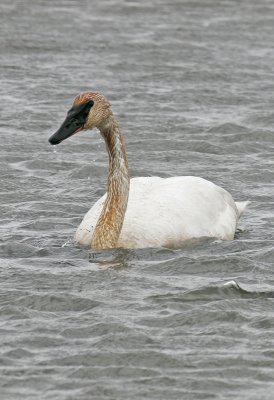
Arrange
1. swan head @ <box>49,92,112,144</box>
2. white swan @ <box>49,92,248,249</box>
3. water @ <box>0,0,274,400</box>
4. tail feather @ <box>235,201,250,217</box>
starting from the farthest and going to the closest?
1. tail feather @ <box>235,201,250,217</box>
2. white swan @ <box>49,92,248,249</box>
3. swan head @ <box>49,92,112,144</box>
4. water @ <box>0,0,274,400</box>

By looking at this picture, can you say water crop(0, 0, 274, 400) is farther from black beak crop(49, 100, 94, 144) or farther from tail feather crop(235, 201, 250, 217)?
black beak crop(49, 100, 94, 144)

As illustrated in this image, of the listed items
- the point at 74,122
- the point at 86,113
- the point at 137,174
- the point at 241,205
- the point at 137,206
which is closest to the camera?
the point at 74,122

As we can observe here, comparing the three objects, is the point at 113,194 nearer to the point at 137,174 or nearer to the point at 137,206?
the point at 137,206

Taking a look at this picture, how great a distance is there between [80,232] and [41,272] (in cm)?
126

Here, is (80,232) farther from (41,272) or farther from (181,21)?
(181,21)

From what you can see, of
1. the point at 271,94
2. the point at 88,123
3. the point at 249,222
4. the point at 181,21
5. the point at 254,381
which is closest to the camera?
the point at 254,381

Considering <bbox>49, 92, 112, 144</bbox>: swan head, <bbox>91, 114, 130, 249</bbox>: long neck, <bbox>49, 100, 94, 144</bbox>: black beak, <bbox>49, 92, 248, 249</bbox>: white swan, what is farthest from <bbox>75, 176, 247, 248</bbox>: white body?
<bbox>49, 100, 94, 144</bbox>: black beak

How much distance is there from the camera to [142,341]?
371 inches

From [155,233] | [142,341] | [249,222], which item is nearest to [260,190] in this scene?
[249,222]

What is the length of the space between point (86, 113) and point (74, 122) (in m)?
0.17

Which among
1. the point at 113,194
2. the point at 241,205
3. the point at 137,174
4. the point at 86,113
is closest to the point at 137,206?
the point at 113,194

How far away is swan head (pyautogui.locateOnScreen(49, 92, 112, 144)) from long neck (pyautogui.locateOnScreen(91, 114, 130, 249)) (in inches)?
4.4

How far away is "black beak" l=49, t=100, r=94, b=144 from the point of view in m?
11.6

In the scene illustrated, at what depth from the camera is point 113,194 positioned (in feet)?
39.9
